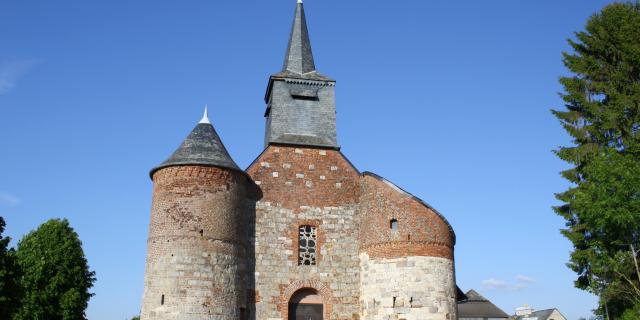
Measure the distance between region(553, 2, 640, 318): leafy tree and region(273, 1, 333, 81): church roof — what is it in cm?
1071

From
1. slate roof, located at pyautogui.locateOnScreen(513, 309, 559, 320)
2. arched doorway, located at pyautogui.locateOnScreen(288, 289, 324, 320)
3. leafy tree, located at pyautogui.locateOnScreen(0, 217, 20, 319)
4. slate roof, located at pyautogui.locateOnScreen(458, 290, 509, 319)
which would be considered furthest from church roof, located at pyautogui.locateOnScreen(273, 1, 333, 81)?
slate roof, located at pyautogui.locateOnScreen(513, 309, 559, 320)

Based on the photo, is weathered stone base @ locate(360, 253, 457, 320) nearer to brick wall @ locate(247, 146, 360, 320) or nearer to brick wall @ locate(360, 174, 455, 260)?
brick wall @ locate(360, 174, 455, 260)

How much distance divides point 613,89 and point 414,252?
34.1ft

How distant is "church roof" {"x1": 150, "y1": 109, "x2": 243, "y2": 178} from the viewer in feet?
68.1

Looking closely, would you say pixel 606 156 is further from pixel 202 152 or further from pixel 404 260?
pixel 202 152

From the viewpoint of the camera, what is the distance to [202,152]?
69.6ft

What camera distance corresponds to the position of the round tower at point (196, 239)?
19.1 m

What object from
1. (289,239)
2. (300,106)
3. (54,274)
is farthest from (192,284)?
(54,274)

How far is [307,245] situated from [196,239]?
4.63 m

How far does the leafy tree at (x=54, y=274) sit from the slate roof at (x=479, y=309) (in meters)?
27.8

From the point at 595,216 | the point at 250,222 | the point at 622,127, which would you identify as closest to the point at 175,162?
the point at 250,222

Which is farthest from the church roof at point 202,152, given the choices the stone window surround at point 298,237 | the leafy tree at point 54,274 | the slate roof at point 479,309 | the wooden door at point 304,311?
the slate roof at point 479,309

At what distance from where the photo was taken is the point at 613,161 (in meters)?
20.8

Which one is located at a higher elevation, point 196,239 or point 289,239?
point 289,239
